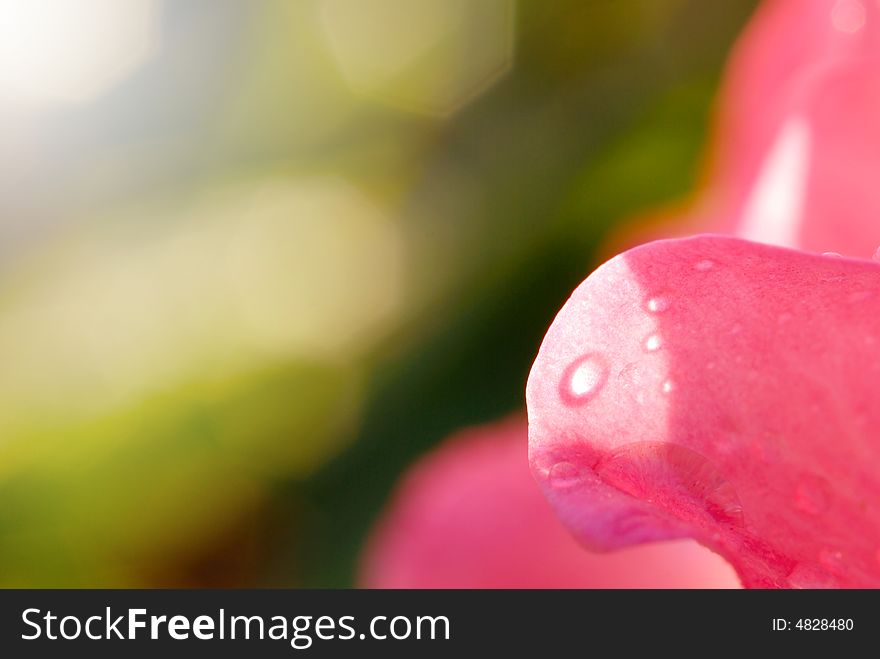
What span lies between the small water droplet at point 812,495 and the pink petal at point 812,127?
16cm

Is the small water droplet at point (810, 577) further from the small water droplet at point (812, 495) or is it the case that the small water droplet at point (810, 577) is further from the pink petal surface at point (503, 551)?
the pink petal surface at point (503, 551)

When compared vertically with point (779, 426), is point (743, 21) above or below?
above

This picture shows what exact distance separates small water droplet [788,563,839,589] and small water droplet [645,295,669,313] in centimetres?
6

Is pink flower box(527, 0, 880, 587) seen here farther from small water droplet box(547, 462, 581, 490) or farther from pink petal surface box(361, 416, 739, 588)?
pink petal surface box(361, 416, 739, 588)

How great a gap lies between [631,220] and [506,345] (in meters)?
0.09

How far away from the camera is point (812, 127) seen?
14.7 inches

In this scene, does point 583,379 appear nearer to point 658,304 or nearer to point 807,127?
point 658,304

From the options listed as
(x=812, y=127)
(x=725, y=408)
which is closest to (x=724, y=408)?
(x=725, y=408)

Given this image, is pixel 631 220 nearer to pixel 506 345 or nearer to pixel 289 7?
pixel 506 345

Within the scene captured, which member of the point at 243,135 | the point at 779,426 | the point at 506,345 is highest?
the point at 243,135

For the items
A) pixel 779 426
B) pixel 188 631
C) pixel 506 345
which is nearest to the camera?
pixel 779 426

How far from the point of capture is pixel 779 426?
0.65 ft

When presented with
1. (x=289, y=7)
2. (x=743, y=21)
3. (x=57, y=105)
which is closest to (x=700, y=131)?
(x=743, y=21)

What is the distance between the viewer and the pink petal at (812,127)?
1.13ft
